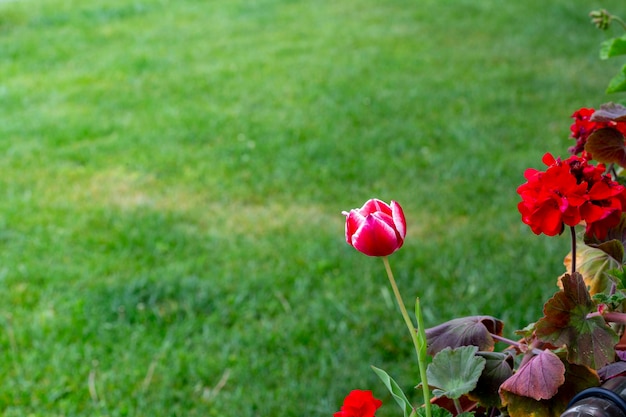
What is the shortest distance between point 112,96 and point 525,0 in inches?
145

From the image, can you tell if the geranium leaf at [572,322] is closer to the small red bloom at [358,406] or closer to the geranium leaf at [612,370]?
the geranium leaf at [612,370]

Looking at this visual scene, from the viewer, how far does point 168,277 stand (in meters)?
2.58

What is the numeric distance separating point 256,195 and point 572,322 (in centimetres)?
260

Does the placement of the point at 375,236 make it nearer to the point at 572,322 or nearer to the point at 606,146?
the point at 572,322

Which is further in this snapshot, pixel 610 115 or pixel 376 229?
pixel 610 115

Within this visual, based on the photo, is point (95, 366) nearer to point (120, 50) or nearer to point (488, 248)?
point (488, 248)

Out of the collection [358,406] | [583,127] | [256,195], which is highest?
[583,127]

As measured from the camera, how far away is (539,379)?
2.10 feet

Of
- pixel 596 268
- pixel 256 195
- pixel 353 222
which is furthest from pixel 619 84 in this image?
pixel 256 195

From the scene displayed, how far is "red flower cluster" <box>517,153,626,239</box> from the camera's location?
701mm

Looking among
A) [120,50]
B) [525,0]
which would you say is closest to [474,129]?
[120,50]

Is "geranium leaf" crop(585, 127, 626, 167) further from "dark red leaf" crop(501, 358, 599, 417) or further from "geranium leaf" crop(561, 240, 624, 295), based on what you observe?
"dark red leaf" crop(501, 358, 599, 417)

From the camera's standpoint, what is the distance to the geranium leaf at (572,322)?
0.65 meters

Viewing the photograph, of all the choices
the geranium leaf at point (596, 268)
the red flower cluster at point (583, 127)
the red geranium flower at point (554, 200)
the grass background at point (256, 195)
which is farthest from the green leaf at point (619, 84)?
the grass background at point (256, 195)
